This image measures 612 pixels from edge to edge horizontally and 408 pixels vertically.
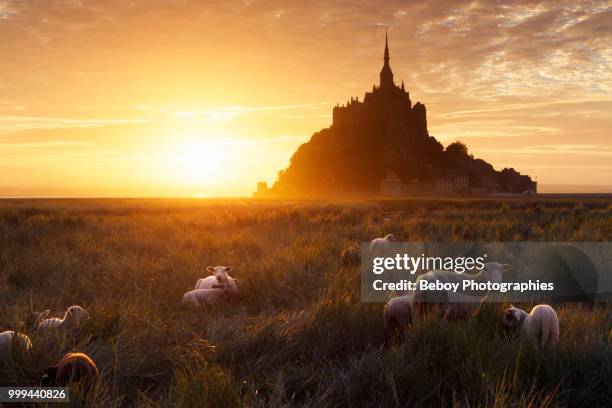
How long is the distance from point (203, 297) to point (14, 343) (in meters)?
3.35

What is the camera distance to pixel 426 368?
12.3 feet

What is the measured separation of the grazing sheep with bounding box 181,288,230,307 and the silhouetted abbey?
→ 150m

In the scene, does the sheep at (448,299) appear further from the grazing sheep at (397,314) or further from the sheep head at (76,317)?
the sheep head at (76,317)

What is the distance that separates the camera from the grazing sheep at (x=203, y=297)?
22.8 feet

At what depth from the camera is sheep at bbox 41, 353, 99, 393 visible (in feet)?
10.9

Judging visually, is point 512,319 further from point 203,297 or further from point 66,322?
point 66,322

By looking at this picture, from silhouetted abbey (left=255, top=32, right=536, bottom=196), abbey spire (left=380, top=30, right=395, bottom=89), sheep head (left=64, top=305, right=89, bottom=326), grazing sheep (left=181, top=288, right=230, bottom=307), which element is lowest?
grazing sheep (left=181, top=288, right=230, bottom=307)

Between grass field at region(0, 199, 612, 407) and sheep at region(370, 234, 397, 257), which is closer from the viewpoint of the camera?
grass field at region(0, 199, 612, 407)

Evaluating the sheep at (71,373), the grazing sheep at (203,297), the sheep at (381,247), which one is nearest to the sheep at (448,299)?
the sheep at (71,373)

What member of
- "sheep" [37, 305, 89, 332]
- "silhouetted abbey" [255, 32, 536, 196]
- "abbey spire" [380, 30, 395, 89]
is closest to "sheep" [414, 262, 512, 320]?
"sheep" [37, 305, 89, 332]

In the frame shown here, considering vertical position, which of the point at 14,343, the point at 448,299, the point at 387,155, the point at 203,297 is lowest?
the point at 203,297

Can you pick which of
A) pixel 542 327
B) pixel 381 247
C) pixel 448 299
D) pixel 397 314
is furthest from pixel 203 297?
pixel 381 247

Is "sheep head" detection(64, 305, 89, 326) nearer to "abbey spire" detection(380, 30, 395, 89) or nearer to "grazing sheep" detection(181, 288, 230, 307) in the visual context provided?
"grazing sheep" detection(181, 288, 230, 307)

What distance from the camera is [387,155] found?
16638 cm
